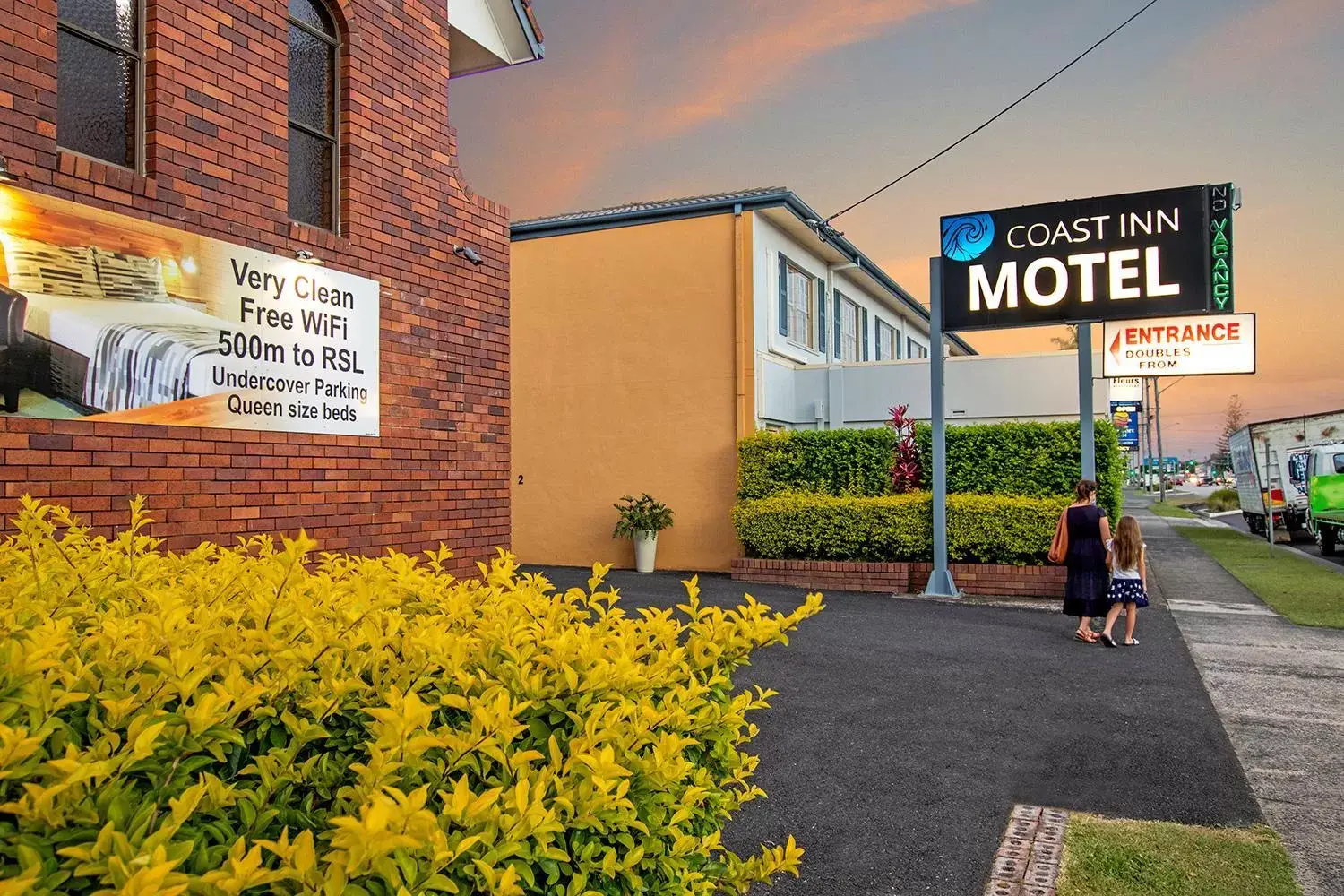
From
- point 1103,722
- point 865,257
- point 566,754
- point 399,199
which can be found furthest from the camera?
point 865,257

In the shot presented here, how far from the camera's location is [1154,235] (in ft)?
41.4

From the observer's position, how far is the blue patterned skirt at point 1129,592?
9.78 m

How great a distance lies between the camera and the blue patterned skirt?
32.1ft

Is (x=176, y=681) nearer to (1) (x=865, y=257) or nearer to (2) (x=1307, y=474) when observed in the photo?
(1) (x=865, y=257)

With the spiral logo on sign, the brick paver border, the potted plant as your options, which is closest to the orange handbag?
the spiral logo on sign

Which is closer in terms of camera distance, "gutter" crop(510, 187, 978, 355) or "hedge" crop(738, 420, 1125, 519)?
"hedge" crop(738, 420, 1125, 519)

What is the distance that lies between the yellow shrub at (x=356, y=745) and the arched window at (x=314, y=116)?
15.8 feet

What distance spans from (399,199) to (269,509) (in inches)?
108

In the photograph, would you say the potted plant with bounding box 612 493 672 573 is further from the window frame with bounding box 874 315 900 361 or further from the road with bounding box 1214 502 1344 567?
the road with bounding box 1214 502 1344 567

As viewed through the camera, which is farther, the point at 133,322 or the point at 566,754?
the point at 133,322

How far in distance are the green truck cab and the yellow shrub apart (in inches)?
925

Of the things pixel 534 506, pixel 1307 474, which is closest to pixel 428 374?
pixel 534 506

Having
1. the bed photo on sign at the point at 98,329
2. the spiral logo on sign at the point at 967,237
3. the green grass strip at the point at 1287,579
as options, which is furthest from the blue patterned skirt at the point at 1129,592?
the bed photo on sign at the point at 98,329

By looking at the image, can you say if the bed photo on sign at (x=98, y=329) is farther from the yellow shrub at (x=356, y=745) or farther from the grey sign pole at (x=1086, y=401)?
the grey sign pole at (x=1086, y=401)
